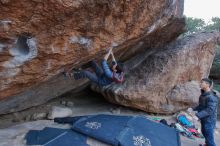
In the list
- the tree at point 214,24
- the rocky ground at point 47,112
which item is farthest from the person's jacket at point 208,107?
the tree at point 214,24

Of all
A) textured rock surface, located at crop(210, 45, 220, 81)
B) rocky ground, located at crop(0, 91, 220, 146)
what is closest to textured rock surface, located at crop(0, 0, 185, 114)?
rocky ground, located at crop(0, 91, 220, 146)

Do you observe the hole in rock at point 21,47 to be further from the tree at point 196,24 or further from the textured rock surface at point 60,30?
Result: the tree at point 196,24

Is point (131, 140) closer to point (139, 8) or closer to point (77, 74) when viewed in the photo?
point (77, 74)

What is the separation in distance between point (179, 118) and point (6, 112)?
5161 mm

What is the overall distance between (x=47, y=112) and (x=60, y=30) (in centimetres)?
419

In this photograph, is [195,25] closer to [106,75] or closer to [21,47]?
[106,75]

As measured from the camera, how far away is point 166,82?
8344 millimetres

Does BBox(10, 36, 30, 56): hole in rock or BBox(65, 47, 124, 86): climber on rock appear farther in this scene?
BBox(65, 47, 124, 86): climber on rock

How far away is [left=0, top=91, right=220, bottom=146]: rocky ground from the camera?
5.96m

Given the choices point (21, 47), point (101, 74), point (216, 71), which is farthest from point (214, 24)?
point (21, 47)

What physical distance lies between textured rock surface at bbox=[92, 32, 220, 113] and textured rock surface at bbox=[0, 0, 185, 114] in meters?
2.04

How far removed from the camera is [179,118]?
26.3ft

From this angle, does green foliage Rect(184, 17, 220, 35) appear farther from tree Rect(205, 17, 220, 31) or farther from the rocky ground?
the rocky ground

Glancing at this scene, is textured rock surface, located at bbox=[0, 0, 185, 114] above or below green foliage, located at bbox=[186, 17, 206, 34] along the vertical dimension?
below
